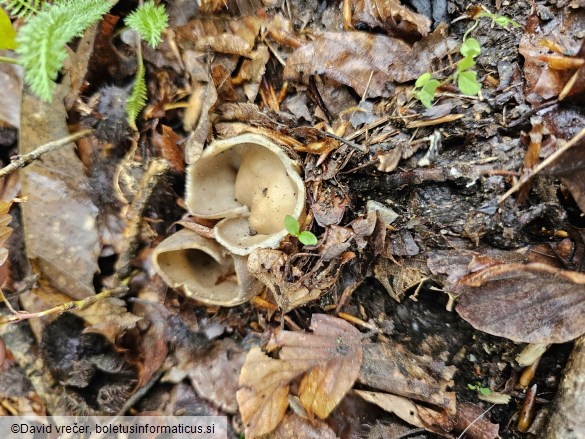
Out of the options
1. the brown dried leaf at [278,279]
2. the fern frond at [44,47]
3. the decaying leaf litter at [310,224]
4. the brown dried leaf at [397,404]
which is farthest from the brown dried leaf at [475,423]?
the fern frond at [44,47]

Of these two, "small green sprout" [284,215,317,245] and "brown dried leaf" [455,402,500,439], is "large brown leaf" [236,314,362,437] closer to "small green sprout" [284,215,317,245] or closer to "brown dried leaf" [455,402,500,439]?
"small green sprout" [284,215,317,245]

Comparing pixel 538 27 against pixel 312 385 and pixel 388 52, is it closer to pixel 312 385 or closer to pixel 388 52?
pixel 388 52

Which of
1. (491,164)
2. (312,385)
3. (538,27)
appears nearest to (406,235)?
(491,164)

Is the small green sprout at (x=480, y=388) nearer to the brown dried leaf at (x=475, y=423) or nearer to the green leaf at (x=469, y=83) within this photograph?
the brown dried leaf at (x=475, y=423)

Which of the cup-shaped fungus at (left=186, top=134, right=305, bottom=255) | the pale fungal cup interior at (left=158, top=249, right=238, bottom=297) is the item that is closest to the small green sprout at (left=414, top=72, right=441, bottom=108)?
the cup-shaped fungus at (left=186, top=134, right=305, bottom=255)

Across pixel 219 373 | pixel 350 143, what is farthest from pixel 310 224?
pixel 219 373

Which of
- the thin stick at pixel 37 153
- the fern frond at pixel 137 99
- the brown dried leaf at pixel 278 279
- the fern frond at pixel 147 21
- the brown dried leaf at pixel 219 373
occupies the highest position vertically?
the fern frond at pixel 147 21

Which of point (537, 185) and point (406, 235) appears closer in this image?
point (537, 185)
